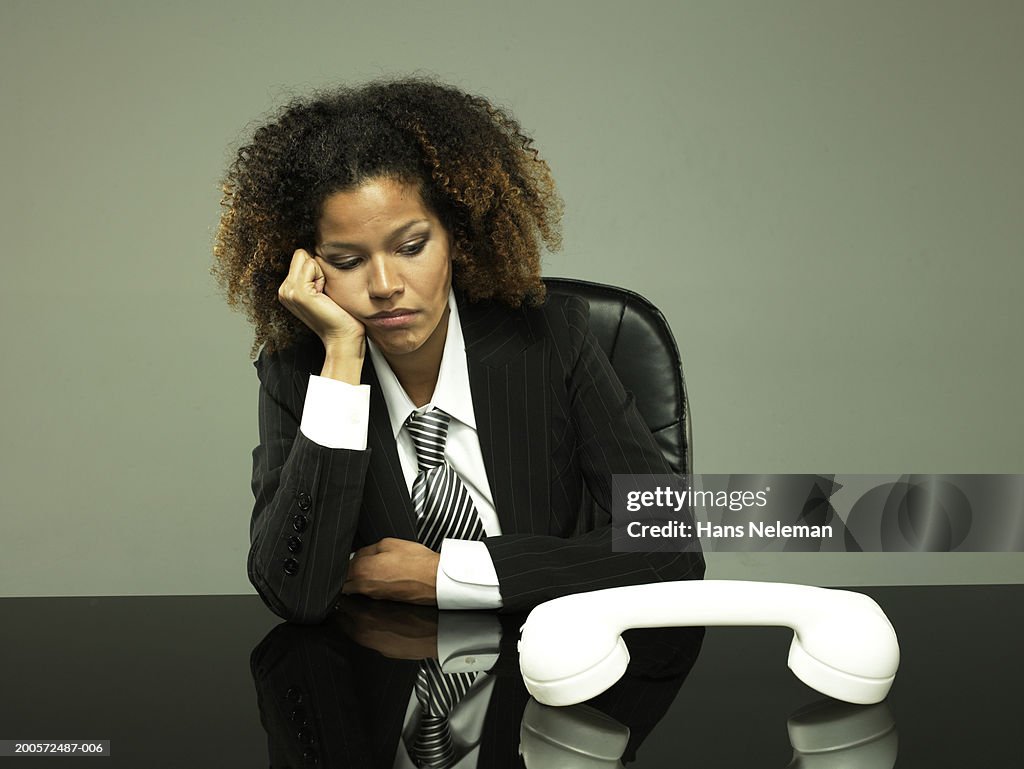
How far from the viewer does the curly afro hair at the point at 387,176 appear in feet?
5.74

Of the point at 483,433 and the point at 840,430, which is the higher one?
the point at 483,433

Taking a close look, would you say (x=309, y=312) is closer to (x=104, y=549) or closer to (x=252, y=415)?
(x=252, y=415)

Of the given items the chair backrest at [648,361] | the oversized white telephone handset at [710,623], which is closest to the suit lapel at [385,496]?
the chair backrest at [648,361]

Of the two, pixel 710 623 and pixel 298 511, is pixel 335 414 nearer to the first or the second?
pixel 298 511

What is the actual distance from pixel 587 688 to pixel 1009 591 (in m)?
0.76

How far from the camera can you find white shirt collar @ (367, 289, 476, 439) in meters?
1.83

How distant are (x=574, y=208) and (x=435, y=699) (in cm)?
251

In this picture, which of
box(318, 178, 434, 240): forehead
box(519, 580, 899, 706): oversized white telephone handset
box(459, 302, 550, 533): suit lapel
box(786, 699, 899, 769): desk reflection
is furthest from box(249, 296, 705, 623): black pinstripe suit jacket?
box(786, 699, 899, 769): desk reflection

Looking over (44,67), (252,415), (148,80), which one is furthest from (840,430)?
(44,67)

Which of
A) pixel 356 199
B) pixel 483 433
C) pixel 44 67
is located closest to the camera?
pixel 356 199

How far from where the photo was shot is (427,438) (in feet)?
6.02

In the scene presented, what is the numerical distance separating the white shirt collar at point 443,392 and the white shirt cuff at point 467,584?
38 cm

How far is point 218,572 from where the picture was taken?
136 inches

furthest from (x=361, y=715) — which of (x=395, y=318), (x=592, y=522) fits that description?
(x=592, y=522)
